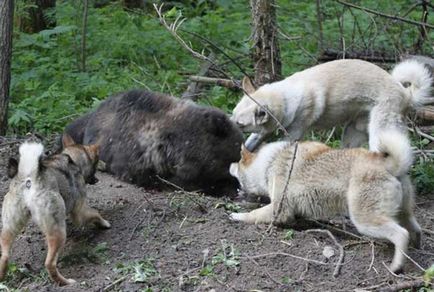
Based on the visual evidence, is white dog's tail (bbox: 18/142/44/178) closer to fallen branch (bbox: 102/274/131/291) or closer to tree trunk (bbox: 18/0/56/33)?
fallen branch (bbox: 102/274/131/291)

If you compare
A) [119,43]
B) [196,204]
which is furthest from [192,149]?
[119,43]

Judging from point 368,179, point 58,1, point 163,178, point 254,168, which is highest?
point 368,179

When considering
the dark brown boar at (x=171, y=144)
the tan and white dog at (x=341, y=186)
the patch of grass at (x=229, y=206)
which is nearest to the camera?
the tan and white dog at (x=341, y=186)

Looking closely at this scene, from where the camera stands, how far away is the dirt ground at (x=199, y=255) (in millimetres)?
5824

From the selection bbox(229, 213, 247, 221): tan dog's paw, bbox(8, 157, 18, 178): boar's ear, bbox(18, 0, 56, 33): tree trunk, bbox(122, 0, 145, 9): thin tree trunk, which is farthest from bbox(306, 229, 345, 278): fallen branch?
bbox(122, 0, 145, 9): thin tree trunk

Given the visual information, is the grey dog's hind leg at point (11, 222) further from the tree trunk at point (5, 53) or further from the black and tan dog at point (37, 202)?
the tree trunk at point (5, 53)

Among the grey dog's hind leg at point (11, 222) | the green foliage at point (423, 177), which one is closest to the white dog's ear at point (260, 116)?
the green foliage at point (423, 177)

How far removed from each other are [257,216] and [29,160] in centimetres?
195

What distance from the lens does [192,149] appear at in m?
7.82

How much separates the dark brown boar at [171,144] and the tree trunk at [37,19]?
6.01 metres

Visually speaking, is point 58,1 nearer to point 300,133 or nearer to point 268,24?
point 268,24

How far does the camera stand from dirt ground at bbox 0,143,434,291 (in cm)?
582

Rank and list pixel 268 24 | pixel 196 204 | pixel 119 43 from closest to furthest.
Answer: pixel 196 204 → pixel 268 24 → pixel 119 43

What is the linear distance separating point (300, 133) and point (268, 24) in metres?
1.44
